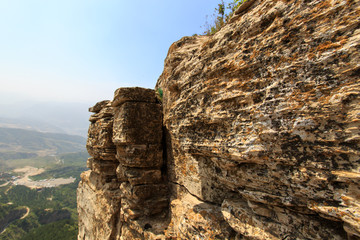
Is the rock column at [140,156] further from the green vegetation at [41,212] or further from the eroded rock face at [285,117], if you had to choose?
the green vegetation at [41,212]

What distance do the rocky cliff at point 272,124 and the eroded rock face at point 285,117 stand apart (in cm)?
2

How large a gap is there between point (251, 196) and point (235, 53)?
4.05 m

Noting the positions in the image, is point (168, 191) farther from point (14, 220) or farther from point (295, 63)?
point (14, 220)

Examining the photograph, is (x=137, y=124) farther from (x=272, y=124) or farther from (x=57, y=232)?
(x=57, y=232)

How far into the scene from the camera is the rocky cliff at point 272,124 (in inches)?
132

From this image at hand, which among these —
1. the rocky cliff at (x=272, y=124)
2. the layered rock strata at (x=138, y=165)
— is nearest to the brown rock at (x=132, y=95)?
the layered rock strata at (x=138, y=165)

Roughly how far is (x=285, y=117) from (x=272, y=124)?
1.05ft

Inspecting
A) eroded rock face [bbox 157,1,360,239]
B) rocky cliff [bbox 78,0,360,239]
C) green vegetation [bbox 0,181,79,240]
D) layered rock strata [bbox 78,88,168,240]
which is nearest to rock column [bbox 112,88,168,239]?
layered rock strata [bbox 78,88,168,240]

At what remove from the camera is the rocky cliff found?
11.0 feet

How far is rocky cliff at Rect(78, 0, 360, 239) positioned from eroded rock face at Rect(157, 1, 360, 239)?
0.02 metres

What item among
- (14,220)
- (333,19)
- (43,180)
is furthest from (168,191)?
(43,180)

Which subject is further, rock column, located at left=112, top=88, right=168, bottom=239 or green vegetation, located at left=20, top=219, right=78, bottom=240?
green vegetation, located at left=20, top=219, right=78, bottom=240

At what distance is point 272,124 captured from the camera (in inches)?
165

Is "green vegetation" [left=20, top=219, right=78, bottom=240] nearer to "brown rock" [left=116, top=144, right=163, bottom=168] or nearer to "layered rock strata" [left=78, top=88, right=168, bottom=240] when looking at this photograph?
"layered rock strata" [left=78, top=88, right=168, bottom=240]
